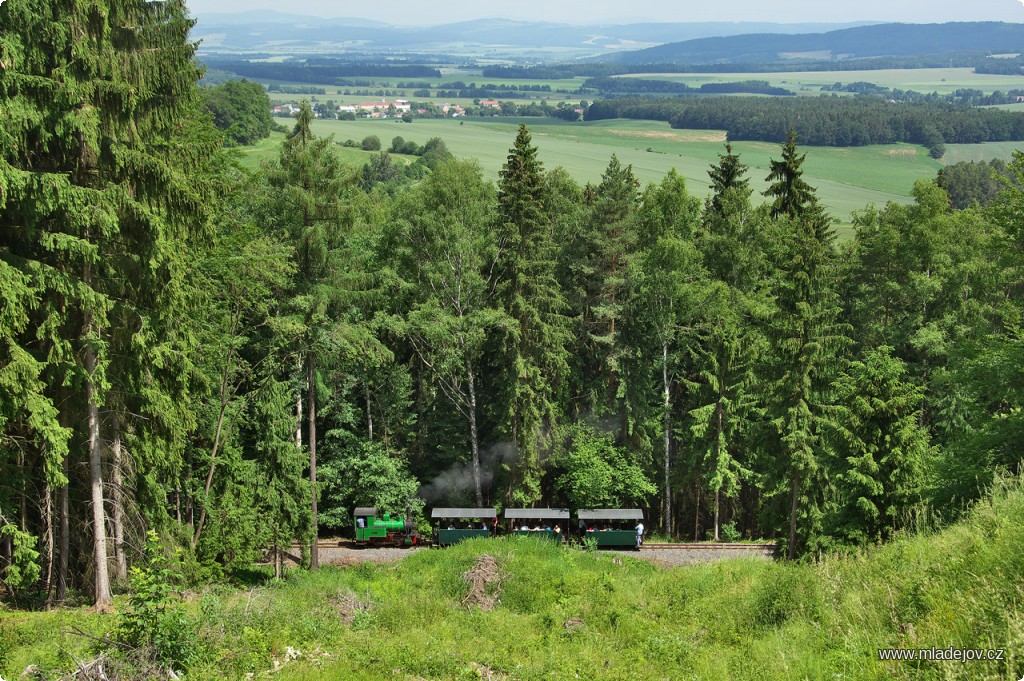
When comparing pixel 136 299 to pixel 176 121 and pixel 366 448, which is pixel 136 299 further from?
pixel 366 448

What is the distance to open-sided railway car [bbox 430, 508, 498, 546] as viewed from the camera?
29.8 m

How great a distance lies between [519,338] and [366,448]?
8.45 meters

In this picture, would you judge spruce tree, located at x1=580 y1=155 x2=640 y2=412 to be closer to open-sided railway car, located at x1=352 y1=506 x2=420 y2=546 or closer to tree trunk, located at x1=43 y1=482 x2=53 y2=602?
open-sided railway car, located at x1=352 y1=506 x2=420 y2=546

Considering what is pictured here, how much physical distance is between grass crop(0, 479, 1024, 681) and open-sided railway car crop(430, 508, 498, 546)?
12033 millimetres

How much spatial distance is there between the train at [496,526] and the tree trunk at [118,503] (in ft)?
47.2

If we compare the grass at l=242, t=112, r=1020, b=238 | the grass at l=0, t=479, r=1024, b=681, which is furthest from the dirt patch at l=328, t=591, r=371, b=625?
the grass at l=242, t=112, r=1020, b=238

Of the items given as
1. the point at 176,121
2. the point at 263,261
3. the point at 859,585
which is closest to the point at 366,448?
the point at 263,261

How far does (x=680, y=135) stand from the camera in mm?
124188

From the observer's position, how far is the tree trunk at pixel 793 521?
24.8 m

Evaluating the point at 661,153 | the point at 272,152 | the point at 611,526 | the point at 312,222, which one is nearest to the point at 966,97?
the point at 661,153

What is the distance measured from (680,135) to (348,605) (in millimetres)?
119612

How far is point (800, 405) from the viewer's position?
1004 inches

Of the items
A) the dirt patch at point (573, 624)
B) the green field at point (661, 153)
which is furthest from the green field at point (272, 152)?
the dirt patch at point (573, 624)

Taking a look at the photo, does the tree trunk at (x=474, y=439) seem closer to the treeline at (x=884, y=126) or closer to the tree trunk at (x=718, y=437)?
the tree trunk at (x=718, y=437)
